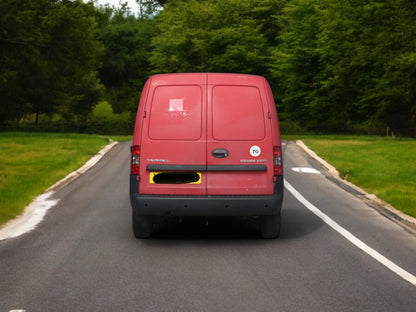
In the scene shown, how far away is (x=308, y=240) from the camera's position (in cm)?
949

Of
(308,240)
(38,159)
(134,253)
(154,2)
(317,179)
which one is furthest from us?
(154,2)

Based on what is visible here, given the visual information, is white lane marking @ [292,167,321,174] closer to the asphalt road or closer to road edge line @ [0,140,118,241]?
road edge line @ [0,140,118,241]

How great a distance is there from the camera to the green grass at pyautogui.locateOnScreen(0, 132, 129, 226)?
44.1 ft

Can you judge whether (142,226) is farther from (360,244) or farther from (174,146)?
(360,244)

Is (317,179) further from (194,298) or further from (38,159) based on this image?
(194,298)

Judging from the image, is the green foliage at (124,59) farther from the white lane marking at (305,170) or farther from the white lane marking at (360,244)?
the white lane marking at (360,244)

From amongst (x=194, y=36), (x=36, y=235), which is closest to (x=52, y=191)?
(x=36, y=235)

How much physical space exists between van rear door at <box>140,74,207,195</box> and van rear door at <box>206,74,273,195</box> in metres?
0.13

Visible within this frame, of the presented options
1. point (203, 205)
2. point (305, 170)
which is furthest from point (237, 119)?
point (305, 170)

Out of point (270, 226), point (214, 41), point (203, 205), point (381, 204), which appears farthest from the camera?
point (214, 41)

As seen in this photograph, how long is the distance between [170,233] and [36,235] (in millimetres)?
1933

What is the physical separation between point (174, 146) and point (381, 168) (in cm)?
1233

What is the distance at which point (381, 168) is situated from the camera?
787 inches

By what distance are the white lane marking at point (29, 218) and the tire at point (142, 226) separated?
1724 mm
